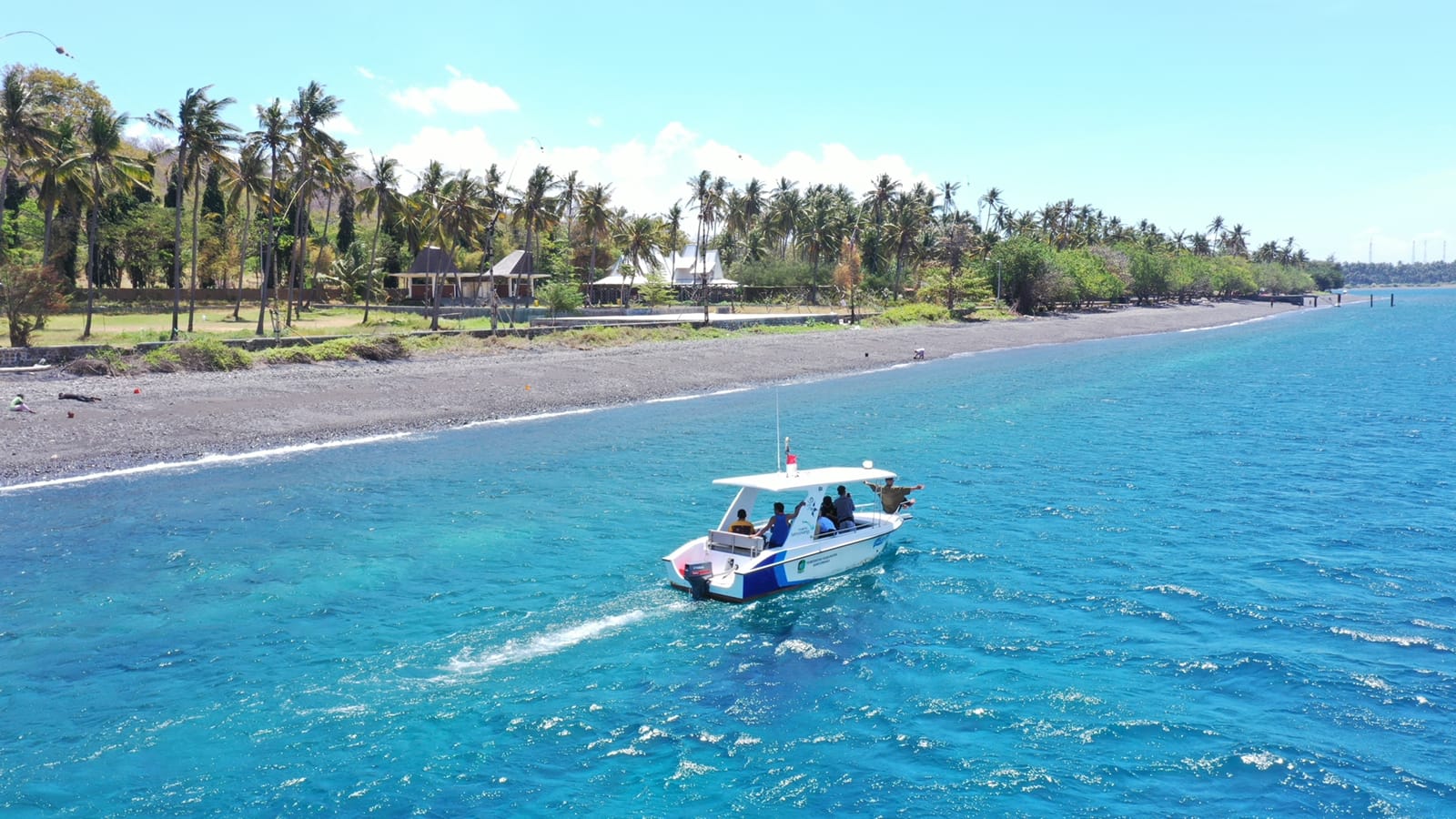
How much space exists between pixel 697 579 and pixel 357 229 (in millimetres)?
106415

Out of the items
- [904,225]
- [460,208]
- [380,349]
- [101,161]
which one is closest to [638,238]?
[460,208]

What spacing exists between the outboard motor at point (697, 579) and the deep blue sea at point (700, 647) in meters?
0.50

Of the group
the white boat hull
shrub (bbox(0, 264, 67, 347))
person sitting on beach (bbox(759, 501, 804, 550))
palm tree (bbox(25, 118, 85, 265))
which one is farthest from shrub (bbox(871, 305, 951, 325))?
person sitting on beach (bbox(759, 501, 804, 550))

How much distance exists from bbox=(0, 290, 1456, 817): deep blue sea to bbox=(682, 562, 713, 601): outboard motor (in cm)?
50

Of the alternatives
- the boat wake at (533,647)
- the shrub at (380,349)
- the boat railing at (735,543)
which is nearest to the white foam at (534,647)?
the boat wake at (533,647)

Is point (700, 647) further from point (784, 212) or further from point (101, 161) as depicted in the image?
point (784, 212)

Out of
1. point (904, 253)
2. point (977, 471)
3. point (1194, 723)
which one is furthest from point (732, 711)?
point (904, 253)

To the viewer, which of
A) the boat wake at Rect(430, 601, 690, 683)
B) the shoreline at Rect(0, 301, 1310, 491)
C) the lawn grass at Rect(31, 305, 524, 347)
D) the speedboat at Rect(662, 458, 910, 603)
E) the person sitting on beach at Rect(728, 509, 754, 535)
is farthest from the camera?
the lawn grass at Rect(31, 305, 524, 347)

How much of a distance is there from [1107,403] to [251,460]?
39.3 meters

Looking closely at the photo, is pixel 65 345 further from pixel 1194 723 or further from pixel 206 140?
pixel 1194 723

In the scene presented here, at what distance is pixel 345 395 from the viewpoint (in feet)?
139

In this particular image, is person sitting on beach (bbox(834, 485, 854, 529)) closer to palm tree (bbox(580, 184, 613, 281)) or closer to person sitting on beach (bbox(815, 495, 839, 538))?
person sitting on beach (bbox(815, 495, 839, 538))

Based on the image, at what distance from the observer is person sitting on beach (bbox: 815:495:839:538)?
67.5ft

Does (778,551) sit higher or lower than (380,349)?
lower
